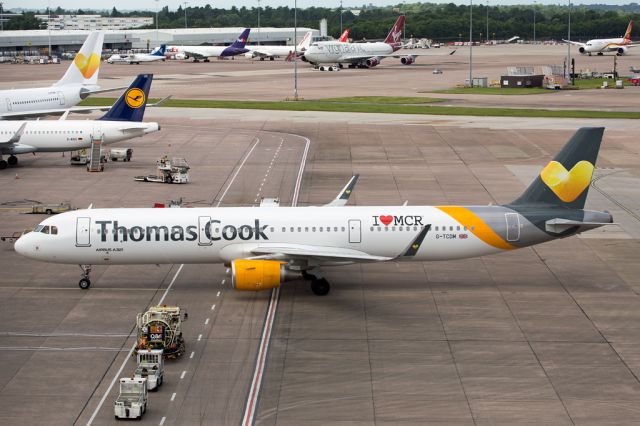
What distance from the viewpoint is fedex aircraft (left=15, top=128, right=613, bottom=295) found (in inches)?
1735

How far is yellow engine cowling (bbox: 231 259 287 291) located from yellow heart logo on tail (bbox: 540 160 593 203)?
13823 millimetres

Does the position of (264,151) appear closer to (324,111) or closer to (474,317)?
(324,111)

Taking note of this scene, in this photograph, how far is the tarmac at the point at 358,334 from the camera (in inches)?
1252

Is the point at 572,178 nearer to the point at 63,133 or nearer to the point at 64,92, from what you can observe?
the point at 63,133

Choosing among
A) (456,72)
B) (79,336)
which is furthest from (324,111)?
(79,336)

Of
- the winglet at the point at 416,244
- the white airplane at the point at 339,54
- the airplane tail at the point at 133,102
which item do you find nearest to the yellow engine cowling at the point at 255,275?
the winglet at the point at 416,244

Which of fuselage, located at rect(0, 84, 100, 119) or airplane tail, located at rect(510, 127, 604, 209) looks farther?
fuselage, located at rect(0, 84, 100, 119)

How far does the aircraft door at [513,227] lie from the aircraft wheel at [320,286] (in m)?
8.75

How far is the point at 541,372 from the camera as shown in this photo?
34.7 m

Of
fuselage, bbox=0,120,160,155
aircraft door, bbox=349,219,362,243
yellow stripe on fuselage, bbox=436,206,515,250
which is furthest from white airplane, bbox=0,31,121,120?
yellow stripe on fuselage, bbox=436,206,515,250

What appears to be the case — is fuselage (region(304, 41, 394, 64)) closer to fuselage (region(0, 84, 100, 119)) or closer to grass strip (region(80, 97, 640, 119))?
grass strip (region(80, 97, 640, 119))

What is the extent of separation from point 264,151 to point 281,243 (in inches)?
1822

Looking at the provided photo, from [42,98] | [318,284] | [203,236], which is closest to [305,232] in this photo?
[318,284]

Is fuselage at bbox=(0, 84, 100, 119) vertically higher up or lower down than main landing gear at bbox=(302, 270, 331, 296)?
higher up
